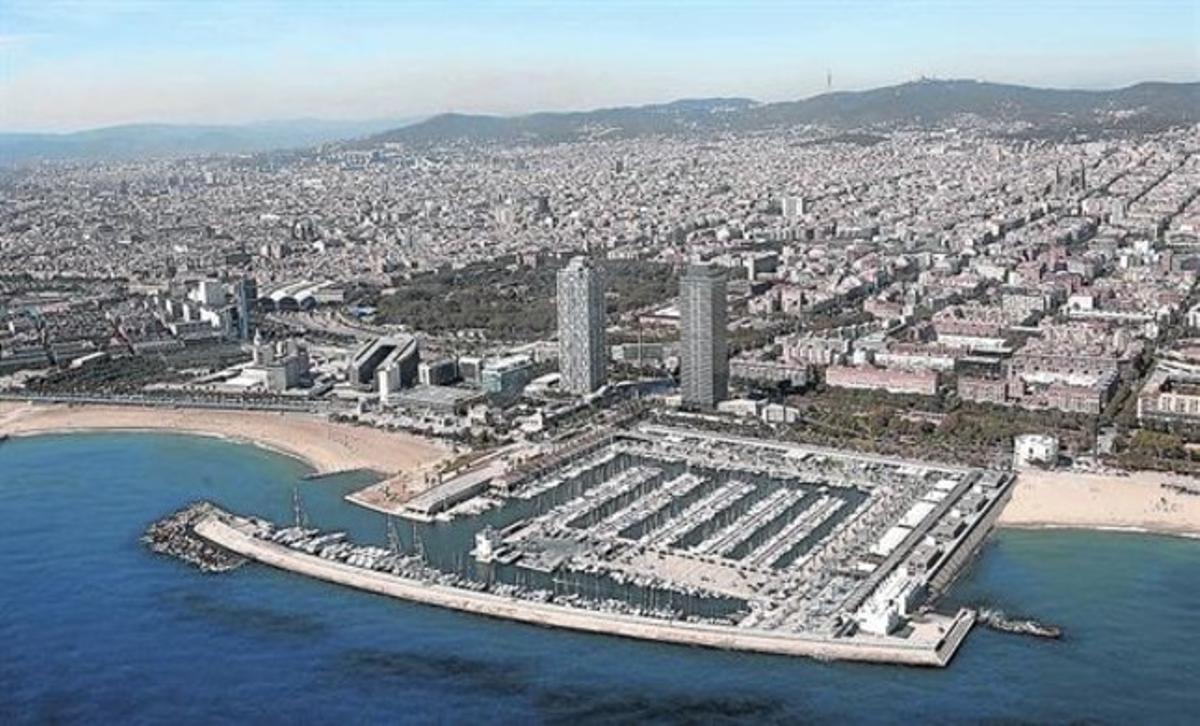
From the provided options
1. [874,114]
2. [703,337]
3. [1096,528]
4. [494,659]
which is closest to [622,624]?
[494,659]

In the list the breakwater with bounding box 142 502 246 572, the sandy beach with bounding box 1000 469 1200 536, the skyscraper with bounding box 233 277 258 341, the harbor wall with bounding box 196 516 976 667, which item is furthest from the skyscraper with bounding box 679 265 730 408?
the skyscraper with bounding box 233 277 258 341

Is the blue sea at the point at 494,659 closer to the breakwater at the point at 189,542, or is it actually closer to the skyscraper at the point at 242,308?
the breakwater at the point at 189,542

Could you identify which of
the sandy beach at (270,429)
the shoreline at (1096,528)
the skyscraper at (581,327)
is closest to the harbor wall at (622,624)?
the shoreline at (1096,528)

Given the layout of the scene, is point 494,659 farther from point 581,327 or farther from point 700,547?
point 581,327

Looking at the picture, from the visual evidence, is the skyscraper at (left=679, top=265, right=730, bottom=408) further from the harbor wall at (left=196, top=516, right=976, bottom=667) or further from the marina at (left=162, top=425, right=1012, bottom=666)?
the harbor wall at (left=196, top=516, right=976, bottom=667)

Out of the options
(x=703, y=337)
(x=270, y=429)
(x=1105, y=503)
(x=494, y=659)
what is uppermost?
(x=703, y=337)

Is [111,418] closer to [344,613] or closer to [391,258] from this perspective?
[344,613]
